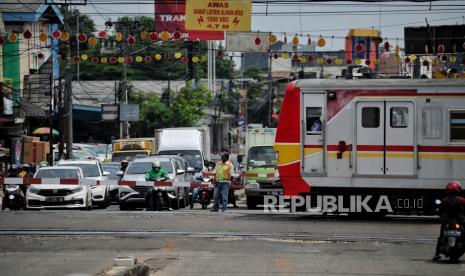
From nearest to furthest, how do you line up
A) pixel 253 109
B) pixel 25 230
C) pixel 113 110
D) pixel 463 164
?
pixel 25 230
pixel 463 164
pixel 113 110
pixel 253 109

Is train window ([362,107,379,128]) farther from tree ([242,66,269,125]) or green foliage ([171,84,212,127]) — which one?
tree ([242,66,269,125])

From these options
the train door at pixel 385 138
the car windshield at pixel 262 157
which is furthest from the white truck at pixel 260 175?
the train door at pixel 385 138

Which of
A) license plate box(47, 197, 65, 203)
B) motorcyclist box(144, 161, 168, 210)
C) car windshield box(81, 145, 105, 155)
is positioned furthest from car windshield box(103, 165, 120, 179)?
car windshield box(81, 145, 105, 155)

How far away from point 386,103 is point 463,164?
2295mm

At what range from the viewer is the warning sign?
34.6m

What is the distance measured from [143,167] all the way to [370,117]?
10621 millimetres

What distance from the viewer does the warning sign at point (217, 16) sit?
34.6 m

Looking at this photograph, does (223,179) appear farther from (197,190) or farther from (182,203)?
(197,190)

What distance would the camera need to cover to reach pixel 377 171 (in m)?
23.2

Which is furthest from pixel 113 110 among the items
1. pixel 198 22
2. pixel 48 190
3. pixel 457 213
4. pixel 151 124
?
pixel 457 213

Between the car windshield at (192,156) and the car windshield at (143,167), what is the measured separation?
7.38 m

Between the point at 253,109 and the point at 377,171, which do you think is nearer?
the point at 377,171

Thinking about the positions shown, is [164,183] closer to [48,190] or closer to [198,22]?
[48,190]

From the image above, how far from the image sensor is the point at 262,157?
108 feet
